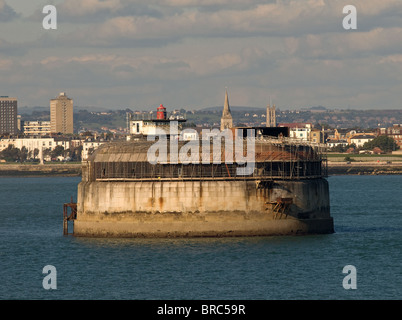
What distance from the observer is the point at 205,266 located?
59281 millimetres

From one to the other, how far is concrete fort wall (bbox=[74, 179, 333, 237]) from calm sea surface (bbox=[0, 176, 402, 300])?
2.82 feet

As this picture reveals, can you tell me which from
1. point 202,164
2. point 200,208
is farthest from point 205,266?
point 202,164

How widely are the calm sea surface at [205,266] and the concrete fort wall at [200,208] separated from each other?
0.86 metres

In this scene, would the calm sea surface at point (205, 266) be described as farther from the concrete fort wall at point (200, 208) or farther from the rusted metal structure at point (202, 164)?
the rusted metal structure at point (202, 164)

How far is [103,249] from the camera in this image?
65750 mm

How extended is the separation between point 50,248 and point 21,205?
51.4 metres

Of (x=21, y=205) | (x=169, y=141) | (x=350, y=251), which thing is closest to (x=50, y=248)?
(x=169, y=141)

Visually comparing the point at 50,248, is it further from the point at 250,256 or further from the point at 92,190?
the point at 250,256

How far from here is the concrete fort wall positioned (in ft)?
222

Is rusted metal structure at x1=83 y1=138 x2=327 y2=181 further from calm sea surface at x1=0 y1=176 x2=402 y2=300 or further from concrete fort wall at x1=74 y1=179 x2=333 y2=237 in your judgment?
calm sea surface at x1=0 y1=176 x2=402 y2=300

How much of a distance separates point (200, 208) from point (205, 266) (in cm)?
901

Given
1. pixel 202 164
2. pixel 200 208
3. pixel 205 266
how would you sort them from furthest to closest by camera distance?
pixel 202 164
pixel 200 208
pixel 205 266

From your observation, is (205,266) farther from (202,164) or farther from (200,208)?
(202,164)

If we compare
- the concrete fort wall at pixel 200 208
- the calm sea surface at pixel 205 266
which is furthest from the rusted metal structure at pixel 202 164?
the calm sea surface at pixel 205 266
